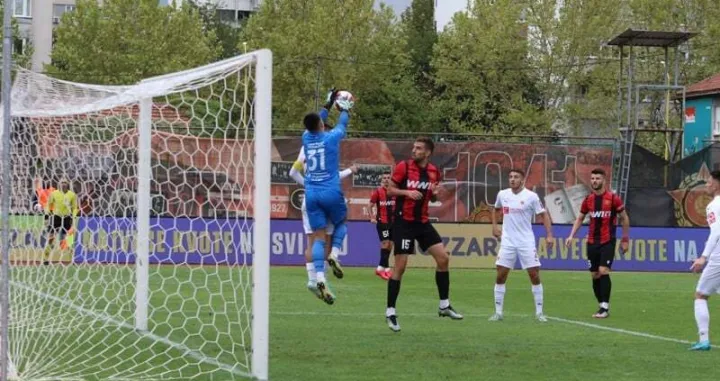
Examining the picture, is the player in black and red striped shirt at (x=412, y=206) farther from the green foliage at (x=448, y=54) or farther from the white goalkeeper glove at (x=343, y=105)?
the green foliage at (x=448, y=54)

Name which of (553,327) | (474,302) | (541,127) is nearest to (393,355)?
(553,327)

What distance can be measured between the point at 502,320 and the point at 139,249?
5176 mm

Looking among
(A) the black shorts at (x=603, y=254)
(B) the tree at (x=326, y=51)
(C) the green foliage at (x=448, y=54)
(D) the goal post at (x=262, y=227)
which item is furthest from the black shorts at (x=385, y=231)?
(C) the green foliage at (x=448, y=54)

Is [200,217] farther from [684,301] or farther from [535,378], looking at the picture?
[684,301]

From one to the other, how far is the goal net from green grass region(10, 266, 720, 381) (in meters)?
0.05

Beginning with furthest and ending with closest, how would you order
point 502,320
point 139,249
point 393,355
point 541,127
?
1. point 541,127
2. point 502,320
3. point 139,249
4. point 393,355

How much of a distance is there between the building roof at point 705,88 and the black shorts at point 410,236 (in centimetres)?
4464

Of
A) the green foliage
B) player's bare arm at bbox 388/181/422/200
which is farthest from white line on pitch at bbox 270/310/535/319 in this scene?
the green foliage

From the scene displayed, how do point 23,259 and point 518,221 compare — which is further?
point 518,221

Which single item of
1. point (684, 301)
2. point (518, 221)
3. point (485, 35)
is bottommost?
point (684, 301)

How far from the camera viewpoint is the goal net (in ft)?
34.8

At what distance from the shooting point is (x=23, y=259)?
606 inches

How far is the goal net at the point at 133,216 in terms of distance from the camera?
1060 centimetres

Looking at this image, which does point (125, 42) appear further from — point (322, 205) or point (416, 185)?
point (416, 185)
